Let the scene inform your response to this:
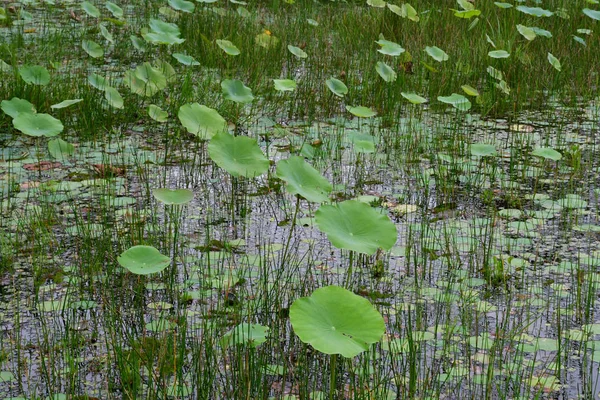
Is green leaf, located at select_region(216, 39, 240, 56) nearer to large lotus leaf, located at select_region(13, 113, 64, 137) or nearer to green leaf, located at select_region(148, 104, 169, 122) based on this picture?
green leaf, located at select_region(148, 104, 169, 122)

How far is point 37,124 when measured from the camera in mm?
2994

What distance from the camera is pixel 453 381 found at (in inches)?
68.8

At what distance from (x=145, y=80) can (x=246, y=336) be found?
2205 millimetres

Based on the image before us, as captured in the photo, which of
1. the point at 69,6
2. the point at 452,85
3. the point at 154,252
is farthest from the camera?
the point at 69,6

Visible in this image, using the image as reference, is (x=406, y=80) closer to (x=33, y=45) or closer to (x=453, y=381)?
(x=33, y=45)

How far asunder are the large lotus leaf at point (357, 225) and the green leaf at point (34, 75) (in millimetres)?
2108

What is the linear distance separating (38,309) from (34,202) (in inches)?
31.8

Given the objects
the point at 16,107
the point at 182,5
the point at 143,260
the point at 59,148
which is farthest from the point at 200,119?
the point at 182,5

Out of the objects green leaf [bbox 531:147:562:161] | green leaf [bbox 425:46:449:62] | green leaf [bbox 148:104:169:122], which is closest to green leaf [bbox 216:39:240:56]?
green leaf [bbox 148:104:169:122]

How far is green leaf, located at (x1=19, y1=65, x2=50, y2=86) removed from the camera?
3453 millimetres

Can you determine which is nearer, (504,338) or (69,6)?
(504,338)

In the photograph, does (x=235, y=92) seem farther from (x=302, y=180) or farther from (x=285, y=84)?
(x=302, y=180)

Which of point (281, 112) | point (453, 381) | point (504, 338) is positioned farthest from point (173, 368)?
point (281, 112)

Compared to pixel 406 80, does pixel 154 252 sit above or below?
above
